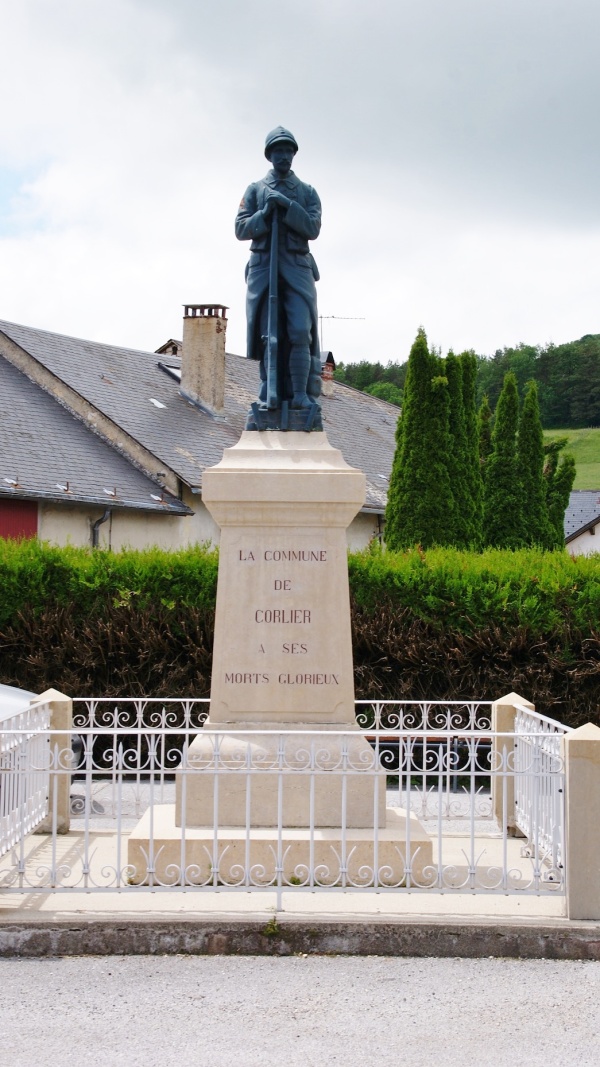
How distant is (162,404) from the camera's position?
29.9m

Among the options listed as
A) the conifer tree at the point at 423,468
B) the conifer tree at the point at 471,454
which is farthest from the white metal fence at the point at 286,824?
the conifer tree at the point at 471,454

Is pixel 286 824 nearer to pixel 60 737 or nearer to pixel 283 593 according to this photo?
pixel 283 593

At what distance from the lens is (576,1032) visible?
523 cm

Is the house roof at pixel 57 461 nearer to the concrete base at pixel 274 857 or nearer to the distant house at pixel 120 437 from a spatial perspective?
the distant house at pixel 120 437

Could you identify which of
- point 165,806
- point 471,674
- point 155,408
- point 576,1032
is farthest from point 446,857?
point 155,408

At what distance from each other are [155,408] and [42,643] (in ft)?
52.7

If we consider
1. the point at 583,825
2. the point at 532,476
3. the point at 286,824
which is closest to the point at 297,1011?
the point at 583,825

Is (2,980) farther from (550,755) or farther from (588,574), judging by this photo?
(588,574)

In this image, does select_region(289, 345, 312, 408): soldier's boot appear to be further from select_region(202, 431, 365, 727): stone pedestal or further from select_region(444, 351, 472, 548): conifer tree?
select_region(444, 351, 472, 548): conifer tree

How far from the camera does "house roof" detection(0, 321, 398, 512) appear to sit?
27.2 m

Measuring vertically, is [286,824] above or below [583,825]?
below

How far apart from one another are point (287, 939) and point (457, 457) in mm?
16118

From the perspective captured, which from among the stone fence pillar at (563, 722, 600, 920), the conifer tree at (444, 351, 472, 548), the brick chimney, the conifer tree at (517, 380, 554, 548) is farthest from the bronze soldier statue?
the brick chimney

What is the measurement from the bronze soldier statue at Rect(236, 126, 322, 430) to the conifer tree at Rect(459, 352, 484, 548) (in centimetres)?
1369
